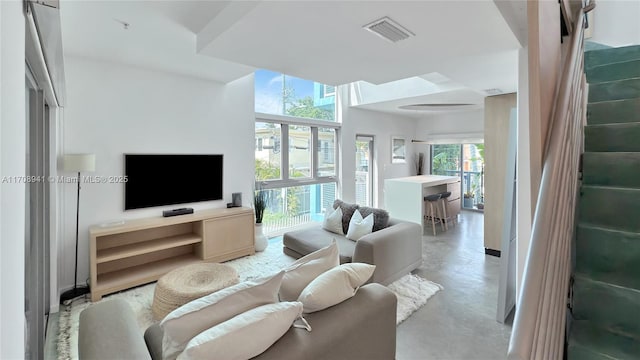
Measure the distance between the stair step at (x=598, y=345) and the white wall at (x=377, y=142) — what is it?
5098mm

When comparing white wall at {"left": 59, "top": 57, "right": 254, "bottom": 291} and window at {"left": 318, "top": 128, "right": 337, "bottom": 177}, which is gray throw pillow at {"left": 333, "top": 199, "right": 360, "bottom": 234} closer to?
white wall at {"left": 59, "top": 57, "right": 254, "bottom": 291}

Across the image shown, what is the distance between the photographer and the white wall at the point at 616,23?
10.8 feet

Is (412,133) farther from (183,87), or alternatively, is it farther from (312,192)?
(183,87)

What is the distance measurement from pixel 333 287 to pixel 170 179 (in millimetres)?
3060

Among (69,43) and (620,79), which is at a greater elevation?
(69,43)

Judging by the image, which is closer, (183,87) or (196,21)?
(196,21)

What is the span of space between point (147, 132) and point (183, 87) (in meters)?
0.77

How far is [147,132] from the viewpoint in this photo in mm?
3666

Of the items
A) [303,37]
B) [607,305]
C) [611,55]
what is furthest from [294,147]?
[607,305]

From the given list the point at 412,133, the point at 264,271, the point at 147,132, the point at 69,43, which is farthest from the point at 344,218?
the point at 412,133

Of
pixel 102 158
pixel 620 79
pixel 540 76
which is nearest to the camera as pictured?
pixel 540 76

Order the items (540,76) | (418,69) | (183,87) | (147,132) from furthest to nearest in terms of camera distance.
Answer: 1. (183,87)
2. (147,132)
3. (418,69)
4. (540,76)

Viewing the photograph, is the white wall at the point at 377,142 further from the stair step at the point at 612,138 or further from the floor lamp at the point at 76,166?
the stair step at the point at 612,138

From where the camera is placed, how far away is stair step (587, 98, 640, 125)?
1928 millimetres
